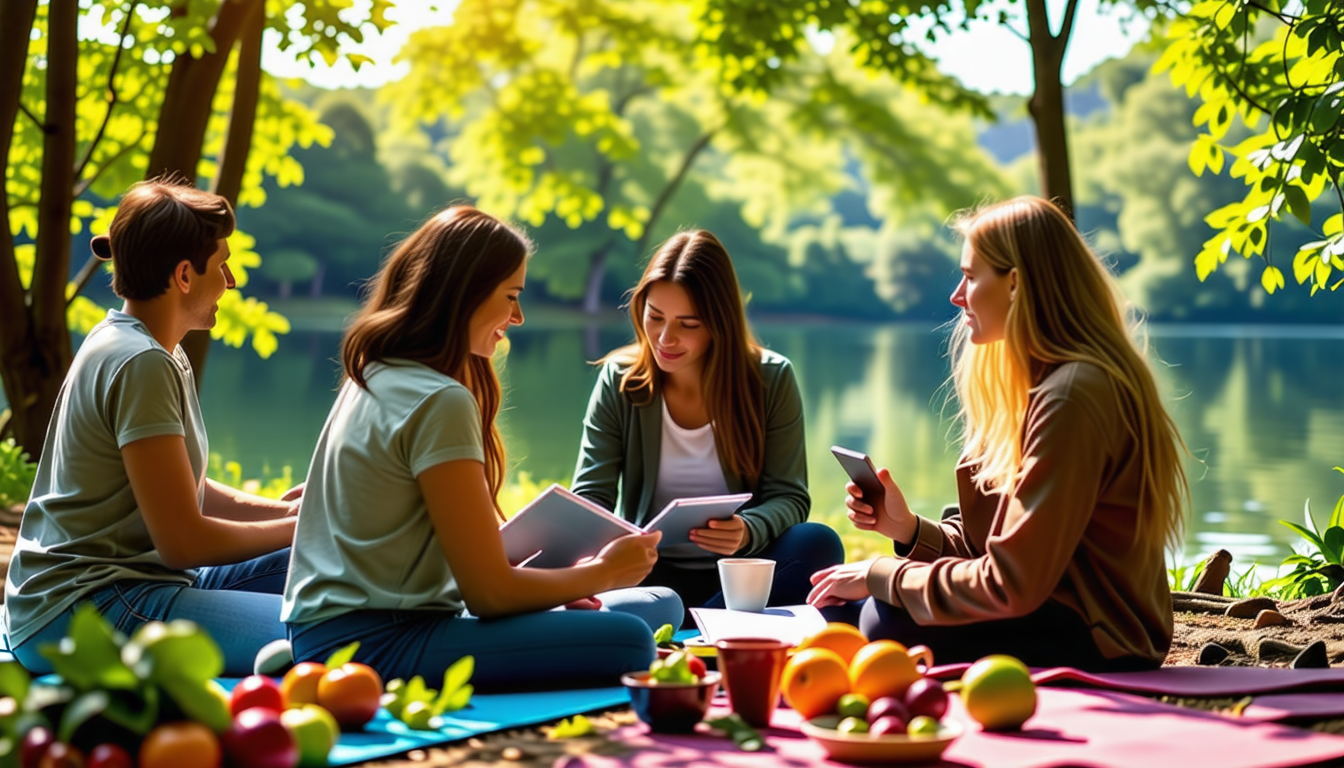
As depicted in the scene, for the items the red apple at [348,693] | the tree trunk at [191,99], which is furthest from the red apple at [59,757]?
the tree trunk at [191,99]

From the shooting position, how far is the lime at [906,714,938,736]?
2418 millimetres

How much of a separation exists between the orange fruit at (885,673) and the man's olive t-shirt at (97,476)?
1.58 meters

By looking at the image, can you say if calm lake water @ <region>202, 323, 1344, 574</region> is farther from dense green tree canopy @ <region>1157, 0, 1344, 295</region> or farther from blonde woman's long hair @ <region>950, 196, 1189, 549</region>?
dense green tree canopy @ <region>1157, 0, 1344, 295</region>

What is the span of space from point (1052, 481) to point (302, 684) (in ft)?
5.13

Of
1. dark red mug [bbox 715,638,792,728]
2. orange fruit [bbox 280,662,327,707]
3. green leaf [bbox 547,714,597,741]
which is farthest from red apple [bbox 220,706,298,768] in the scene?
dark red mug [bbox 715,638,792,728]

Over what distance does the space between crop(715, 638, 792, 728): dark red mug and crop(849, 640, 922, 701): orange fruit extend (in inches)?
6.2

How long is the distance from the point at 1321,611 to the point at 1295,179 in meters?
1.40

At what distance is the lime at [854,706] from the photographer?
8.31 feet

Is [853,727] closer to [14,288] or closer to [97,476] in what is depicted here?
[97,476]

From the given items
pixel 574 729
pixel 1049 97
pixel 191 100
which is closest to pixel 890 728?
pixel 574 729

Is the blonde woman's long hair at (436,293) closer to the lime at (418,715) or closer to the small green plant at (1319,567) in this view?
the lime at (418,715)

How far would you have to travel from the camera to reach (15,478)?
6.62m

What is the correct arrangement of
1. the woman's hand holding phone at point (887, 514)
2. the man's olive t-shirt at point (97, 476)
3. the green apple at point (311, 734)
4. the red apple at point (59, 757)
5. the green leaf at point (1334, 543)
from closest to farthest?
1. the red apple at point (59, 757)
2. the green apple at point (311, 734)
3. the man's olive t-shirt at point (97, 476)
4. the woman's hand holding phone at point (887, 514)
5. the green leaf at point (1334, 543)

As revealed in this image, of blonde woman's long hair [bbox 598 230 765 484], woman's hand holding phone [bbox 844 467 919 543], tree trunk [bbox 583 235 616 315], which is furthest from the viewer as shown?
tree trunk [bbox 583 235 616 315]
